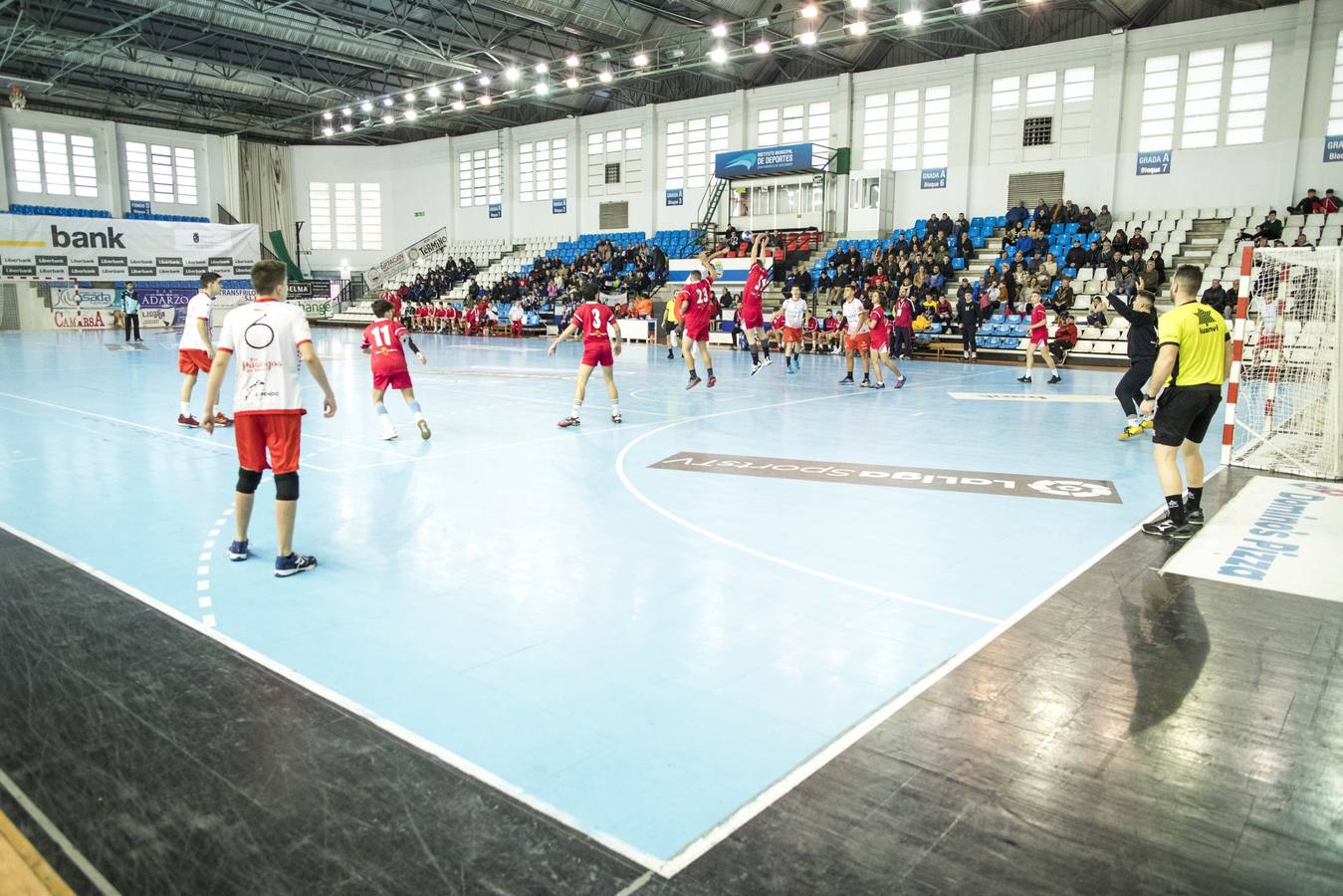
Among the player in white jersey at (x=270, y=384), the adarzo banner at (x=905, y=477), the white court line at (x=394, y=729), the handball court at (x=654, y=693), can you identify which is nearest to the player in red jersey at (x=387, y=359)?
the handball court at (x=654, y=693)

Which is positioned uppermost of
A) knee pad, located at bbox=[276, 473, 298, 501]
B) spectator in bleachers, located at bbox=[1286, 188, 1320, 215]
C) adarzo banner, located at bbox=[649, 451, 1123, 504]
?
spectator in bleachers, located at bbox=[1286, 188, 1320, 215]

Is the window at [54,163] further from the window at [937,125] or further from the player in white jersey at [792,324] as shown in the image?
the window at [937,125]

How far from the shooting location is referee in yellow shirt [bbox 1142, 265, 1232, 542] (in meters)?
6.33

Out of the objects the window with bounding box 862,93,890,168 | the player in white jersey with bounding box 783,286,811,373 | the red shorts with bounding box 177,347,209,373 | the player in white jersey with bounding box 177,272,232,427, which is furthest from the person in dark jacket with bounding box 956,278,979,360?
the red shorts with bounding box 177,347,209,373

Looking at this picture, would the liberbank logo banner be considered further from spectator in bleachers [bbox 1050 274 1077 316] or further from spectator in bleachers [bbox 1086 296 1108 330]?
spectator in bleachers [bbox 1086 296 1108 330]

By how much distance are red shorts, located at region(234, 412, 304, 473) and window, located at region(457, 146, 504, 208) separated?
38457 mm

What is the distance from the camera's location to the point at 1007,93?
27.7 meters

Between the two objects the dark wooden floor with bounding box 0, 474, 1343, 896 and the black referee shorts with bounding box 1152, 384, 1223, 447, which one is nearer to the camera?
the dark wooden floor with bounding box 0, 474, 1343, 896

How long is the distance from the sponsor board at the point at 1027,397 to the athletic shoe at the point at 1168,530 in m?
8.09

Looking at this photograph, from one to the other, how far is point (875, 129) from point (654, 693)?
2993 cm

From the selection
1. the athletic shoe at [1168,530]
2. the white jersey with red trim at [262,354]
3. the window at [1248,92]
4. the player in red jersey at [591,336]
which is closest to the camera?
the white jersey with red trim at [262,354]

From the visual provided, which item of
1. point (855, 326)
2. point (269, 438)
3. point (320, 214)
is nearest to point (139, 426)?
point (269, 438)

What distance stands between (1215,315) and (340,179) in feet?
146

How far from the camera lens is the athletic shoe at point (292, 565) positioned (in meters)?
5.25
